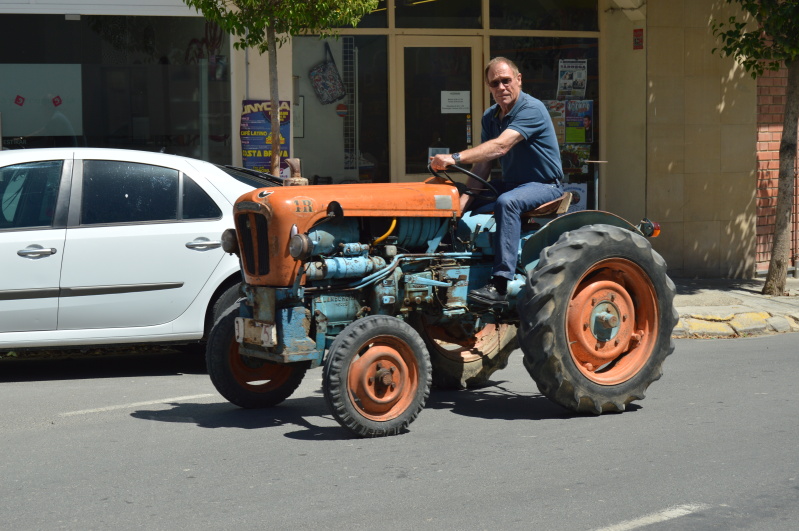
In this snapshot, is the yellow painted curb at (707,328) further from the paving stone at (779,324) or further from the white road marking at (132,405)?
the white road marking at (132,405)

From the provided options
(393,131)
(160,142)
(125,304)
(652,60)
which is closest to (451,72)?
(393,131)

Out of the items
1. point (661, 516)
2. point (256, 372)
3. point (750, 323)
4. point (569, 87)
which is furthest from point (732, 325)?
point (661, 516)

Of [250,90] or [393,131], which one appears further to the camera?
[393,131]

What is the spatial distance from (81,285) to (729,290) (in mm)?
8295

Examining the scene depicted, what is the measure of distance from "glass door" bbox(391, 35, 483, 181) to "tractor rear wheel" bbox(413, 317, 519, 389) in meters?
6.44

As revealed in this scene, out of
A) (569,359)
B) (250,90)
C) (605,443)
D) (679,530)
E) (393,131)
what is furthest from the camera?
(393,131)

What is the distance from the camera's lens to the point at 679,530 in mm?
4578

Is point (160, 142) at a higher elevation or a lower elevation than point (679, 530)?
higher

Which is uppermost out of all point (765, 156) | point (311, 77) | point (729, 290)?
→ point (311, 77)

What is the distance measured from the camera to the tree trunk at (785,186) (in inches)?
483

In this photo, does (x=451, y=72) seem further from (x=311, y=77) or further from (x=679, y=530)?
(x=679, y=530)

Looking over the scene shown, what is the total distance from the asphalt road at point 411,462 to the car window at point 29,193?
125 centimetres

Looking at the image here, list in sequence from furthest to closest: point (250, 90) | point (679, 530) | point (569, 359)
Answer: point (250, 90) → point (569, 359) → point (679, 530)

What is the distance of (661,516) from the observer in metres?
4.75
